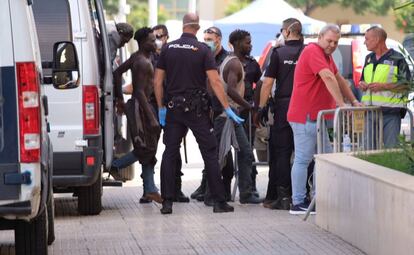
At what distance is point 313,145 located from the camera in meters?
12.6

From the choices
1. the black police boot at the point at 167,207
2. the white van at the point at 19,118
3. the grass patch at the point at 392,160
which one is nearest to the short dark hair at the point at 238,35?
the black police boot at the point at 167,207

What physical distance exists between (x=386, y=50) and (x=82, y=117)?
10.7ft

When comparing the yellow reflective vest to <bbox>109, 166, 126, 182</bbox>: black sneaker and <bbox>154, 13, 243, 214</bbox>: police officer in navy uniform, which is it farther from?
Result: <bbox>109, 166, 126, 182</bbox>: black sneaker

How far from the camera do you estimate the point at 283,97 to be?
1328 cm

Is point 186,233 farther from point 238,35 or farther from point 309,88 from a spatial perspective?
point 238,35

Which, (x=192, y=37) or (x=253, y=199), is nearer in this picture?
(x=192, y=37)

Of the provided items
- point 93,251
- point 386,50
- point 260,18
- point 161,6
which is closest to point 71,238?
point 93,251

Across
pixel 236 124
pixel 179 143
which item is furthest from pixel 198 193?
pixel 179 143

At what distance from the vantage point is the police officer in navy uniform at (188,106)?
1276 centimetres

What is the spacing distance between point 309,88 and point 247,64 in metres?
1.83

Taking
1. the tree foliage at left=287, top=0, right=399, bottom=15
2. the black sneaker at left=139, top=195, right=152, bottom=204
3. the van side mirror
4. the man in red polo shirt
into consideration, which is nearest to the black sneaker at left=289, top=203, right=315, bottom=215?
the man in red polo shirt

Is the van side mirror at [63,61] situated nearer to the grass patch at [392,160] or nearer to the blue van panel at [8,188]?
the blue van panel at [8,188]

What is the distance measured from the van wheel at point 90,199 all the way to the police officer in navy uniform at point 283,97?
184 cm

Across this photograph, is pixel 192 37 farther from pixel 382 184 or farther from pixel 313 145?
pixel 382 184
